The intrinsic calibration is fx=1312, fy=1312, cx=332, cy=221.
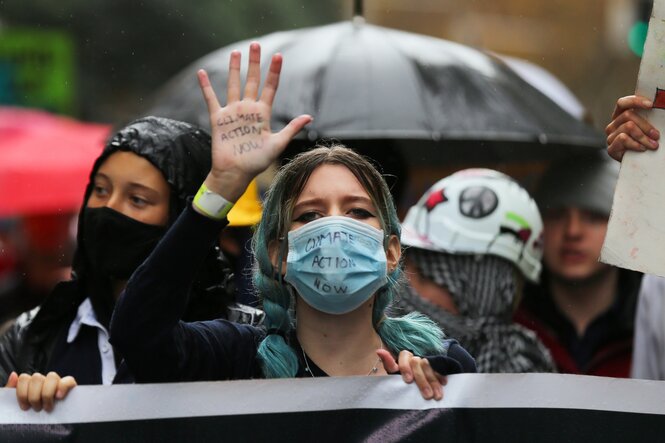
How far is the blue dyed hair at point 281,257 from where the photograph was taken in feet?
9.67

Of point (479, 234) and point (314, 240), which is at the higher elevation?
point (314, 240)

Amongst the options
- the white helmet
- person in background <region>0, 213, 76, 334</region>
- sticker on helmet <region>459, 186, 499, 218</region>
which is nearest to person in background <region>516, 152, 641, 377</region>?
the white helmet

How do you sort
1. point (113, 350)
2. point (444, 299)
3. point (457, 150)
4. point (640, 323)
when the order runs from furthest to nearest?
1. point (457, 150)
2. point (640, 323)
3. point (444, 299)
4. point (113, 350)

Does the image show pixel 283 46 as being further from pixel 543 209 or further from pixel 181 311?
pixel 181 311

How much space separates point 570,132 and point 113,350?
271 cm

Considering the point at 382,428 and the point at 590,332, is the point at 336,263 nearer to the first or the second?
the point at 382,428

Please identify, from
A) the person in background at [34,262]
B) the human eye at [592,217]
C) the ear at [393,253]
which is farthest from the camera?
the person in background at [34,262]

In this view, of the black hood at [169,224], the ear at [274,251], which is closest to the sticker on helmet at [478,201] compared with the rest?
the black hood at [169,224]

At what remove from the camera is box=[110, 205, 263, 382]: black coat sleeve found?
2.68 m

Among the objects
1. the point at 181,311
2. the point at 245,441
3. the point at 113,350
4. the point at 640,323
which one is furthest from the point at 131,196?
the point at 640,323

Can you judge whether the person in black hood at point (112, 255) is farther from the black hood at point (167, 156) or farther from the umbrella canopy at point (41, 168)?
the umbrella canopy at point (41, 168)

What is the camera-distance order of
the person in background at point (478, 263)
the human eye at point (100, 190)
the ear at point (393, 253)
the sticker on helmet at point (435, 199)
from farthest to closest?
the sticker on helmet at point (435, 199) → the person in background at point (478, 263) → the human eye at point (100, 190) → the ear at point (393, 253)

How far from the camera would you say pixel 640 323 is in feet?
14.9

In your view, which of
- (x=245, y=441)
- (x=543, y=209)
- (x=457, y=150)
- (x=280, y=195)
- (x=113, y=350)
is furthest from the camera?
(x=457, y=150)
